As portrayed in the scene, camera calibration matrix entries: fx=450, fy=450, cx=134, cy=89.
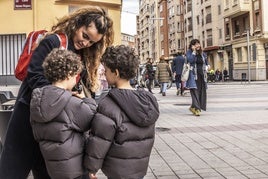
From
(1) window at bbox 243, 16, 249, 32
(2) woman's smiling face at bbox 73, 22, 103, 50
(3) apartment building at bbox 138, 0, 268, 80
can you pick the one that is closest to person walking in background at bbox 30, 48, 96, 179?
(2) woman's smiling face at bbox 73, 22, 103, 50

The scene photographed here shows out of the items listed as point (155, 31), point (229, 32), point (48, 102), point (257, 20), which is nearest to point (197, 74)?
point (48, 102)

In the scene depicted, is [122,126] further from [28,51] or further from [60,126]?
[28,51]

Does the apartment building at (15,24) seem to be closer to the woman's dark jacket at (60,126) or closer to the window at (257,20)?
the woman's dark jacket at (60,126)

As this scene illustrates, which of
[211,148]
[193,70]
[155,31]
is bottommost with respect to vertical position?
[211,148]

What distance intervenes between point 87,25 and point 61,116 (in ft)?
2.15

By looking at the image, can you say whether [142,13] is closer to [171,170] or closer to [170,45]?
[170,45]

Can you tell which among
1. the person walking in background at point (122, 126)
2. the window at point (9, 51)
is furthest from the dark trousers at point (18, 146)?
the window at point (9, 51)

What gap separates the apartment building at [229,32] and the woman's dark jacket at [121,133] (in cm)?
3362

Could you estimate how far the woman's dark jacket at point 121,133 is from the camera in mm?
2527

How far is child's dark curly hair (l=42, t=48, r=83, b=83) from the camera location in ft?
8.25

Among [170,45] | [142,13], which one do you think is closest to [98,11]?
[170,45]

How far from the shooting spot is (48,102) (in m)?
2.43

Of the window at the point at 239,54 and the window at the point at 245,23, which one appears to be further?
the window at the point at 239,54

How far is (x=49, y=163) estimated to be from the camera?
255 centimetres
